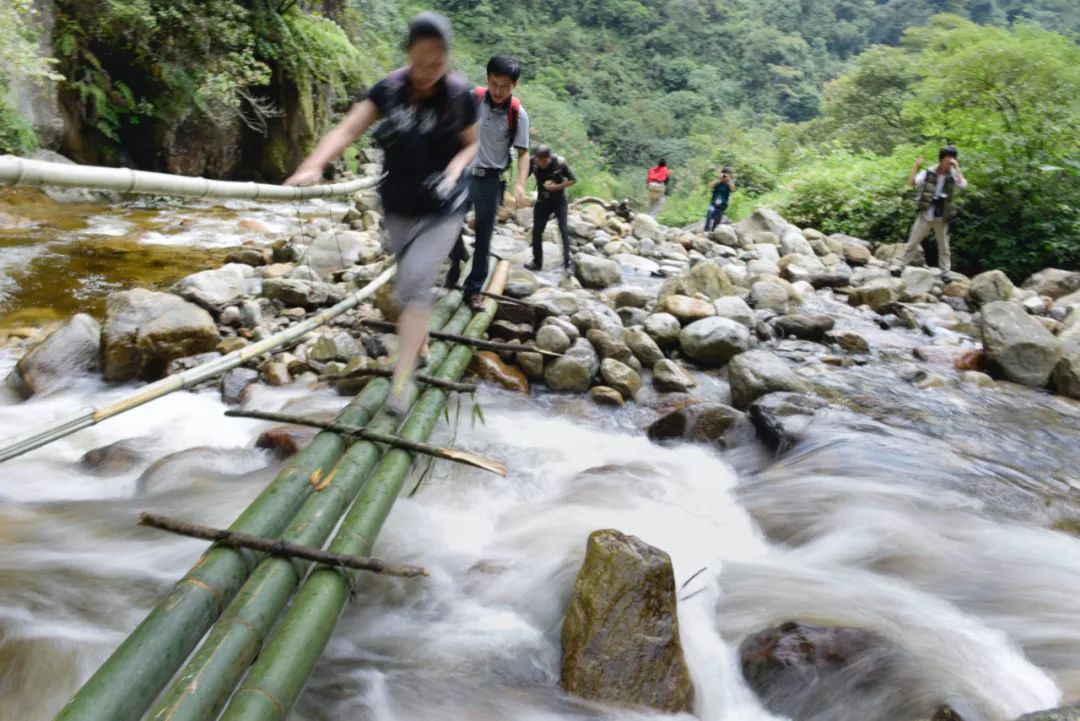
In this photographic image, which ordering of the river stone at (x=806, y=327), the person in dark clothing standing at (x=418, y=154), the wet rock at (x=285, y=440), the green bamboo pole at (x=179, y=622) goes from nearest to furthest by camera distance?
the green bamboo pole at (x=179, y=622)
the person in dark clothing standing at (x=418, y=154)
the wet rock at (x=285, y=440)
the river stone at (x=806, y=327)

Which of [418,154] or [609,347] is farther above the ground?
[418,154]

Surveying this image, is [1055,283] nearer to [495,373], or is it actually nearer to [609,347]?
[609,347]

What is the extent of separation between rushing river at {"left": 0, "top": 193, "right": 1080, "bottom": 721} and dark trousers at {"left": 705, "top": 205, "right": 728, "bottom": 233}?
365 inches

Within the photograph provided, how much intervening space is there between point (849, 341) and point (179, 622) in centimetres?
669

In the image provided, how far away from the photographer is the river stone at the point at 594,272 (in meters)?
8.26

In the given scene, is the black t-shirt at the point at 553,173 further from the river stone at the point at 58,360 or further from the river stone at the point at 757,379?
the river stone at the point at 58,360

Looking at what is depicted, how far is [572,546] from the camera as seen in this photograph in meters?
3.34

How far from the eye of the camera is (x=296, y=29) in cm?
1398

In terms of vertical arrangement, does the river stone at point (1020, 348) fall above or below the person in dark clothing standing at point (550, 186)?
below

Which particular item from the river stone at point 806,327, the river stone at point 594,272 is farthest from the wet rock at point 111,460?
the river stone at point 806,327

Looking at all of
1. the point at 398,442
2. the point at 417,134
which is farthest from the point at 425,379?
the point at 417,134

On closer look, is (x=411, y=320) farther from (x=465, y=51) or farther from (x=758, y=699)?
(x=465, y=51)

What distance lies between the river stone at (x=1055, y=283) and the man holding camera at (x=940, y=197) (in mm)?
1217

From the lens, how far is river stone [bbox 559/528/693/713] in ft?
7.81
